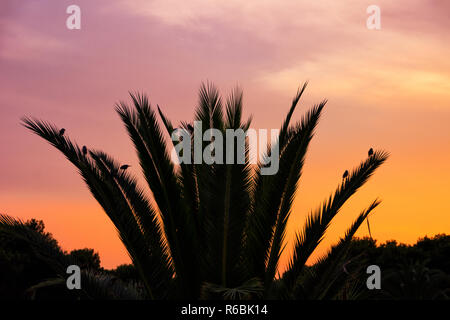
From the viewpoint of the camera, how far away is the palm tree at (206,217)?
837cm

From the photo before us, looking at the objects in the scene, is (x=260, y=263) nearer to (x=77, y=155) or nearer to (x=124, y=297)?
(x=124, y=297)

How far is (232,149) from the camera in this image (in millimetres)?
8328

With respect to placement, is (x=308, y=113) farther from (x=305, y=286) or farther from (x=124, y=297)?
(x=124, y=297)

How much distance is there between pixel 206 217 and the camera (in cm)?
838

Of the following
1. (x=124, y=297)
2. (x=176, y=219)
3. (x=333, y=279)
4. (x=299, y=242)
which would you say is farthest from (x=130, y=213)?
(x=333, y=279)

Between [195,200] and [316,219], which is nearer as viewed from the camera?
[316,219]

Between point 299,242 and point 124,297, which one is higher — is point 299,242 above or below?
above

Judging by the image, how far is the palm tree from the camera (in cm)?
837

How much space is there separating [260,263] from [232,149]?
1916 millimetres

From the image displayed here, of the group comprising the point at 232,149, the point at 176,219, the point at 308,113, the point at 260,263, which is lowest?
the point at 260,263

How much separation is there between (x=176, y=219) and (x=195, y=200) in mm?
1014
